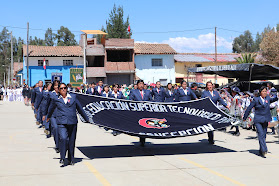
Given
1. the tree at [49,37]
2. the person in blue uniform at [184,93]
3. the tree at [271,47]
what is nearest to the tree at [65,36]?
the tree at [49,37]

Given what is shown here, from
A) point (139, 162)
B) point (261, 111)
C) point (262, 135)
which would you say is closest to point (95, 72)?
point (261, 111)

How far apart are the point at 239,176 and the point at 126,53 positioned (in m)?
46.6

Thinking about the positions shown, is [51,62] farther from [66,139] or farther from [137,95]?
[66,139]

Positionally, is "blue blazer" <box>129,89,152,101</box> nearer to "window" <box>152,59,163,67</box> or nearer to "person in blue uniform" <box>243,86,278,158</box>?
"person in blue uniform" <box>243,86,278,158</box>

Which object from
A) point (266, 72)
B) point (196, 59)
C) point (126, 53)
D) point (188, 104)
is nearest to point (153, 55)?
point (126, 53)

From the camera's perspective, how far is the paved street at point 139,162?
7367mm

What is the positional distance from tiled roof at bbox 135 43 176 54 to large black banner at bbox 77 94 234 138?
4458 centimetres

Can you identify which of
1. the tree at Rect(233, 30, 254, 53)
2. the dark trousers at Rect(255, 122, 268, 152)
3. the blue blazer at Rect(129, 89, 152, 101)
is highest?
the tree at Rect(233, 30, 254, 53)

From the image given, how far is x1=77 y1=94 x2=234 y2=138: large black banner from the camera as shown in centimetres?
965

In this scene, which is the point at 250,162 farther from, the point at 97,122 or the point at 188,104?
the point at 97,122

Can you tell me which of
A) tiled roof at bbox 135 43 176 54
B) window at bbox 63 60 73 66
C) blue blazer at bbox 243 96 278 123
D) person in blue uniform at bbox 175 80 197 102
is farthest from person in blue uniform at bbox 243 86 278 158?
window at bbox 63 60 73 66

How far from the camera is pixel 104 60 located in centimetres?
5228

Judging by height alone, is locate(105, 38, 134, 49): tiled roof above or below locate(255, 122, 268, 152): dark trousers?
above

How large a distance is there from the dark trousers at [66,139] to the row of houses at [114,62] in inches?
1686
